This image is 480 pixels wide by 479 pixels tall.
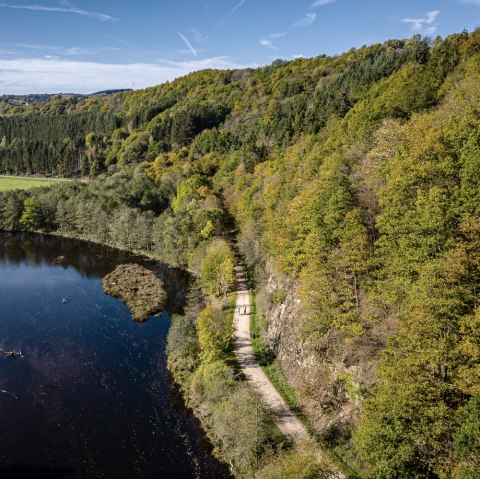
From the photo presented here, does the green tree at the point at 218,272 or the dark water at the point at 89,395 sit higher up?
the green tree at the point at 218,272

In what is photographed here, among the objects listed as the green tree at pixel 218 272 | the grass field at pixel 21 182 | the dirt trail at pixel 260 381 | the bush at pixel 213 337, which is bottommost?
the dirt trail at pixel 260 381

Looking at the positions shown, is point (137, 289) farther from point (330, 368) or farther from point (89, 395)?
point (330, 368)

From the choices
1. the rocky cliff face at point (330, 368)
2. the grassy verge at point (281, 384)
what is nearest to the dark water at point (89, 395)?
the grassy verge at point (281, 384)

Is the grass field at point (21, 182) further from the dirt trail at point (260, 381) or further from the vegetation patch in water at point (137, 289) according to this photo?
the dirt trail at point (260, 381)

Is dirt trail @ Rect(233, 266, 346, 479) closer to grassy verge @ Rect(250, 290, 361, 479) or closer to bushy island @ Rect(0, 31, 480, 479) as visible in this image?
grassy verge @ Rect(250, 290, 361, 479)

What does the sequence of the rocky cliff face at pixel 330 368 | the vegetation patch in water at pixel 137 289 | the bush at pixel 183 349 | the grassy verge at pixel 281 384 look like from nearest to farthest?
Result: the grassy verge at pixel 281 384 < the rocky cliff face at pixel 330 368 < the bush at pixel 183 349 < the vegetation patch in water at pixel 137 289

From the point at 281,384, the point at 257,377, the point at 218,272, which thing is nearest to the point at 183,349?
the point at 257,377

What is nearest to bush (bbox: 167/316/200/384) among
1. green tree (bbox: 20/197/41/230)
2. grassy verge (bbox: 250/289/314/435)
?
grassy verge (bbox: 250/289/314/435)
